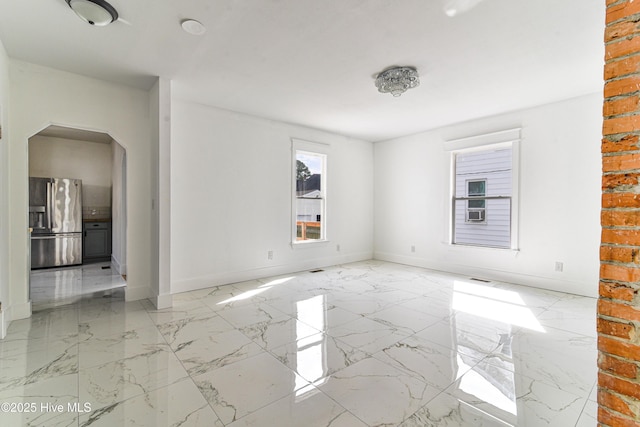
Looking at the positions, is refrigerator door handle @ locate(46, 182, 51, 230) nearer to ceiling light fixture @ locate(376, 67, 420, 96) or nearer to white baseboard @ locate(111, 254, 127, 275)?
white baseboard @ locate(111, 254, 127, 275)

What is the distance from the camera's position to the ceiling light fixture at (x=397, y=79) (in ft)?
10.2

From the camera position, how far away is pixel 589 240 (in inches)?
153

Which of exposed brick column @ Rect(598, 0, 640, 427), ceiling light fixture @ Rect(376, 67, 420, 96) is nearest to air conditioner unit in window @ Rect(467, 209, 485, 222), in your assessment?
ceiling light fixture @ Rect(376, 67, 420, 96)

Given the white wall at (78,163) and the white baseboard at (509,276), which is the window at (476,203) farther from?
the white wall at (78,163)

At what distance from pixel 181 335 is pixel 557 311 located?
162 inches

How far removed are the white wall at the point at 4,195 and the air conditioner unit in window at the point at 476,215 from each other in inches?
284

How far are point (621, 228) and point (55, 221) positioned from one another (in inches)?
310

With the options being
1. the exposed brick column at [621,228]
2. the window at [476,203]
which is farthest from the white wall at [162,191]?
the window at [476,203]

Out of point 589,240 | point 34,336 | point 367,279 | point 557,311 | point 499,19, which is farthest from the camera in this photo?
point 367,279

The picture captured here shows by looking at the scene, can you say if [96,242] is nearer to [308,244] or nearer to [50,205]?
[50,205]

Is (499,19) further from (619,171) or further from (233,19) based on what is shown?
(233,19)

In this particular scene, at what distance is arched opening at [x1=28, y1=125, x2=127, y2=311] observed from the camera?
5250mm

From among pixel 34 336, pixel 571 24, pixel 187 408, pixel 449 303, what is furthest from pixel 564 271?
pixel 34 336

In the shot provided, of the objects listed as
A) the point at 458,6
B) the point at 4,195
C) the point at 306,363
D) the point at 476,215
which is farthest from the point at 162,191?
the point at 476,215
